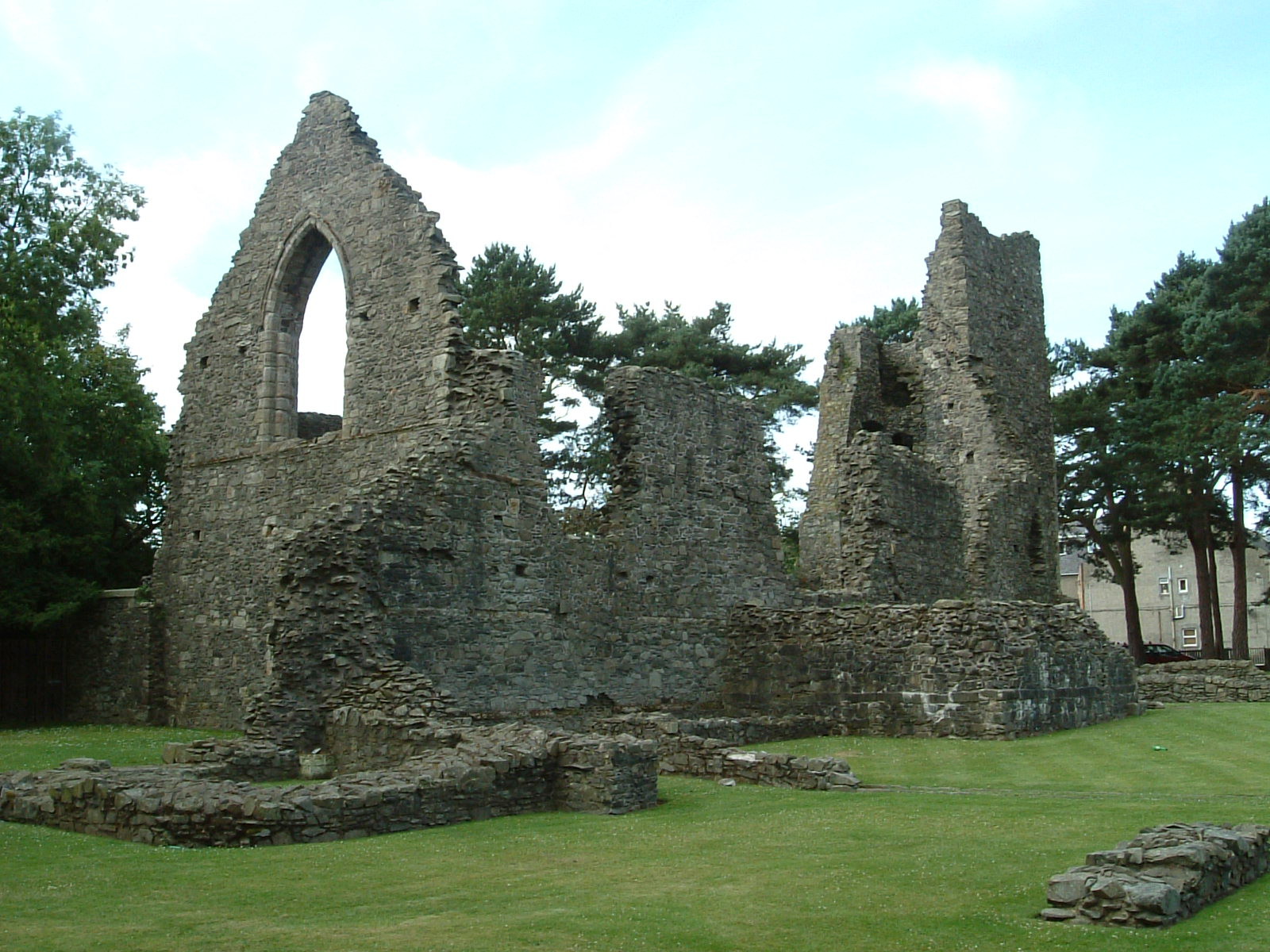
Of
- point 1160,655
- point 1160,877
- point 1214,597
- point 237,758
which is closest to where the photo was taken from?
point 1160,877

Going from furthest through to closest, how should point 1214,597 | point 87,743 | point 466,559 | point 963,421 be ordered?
point 1214,597
point 963,421
point 87,743
point 466,559

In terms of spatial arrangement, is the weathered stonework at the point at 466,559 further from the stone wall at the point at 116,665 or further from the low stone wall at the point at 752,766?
the low stone wall at the point at 752,766

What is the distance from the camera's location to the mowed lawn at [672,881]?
6.46m

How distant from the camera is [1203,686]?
1042 inches

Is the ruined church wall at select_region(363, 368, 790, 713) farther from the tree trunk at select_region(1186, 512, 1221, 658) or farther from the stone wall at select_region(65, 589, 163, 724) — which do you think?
the tree trunk at select_region(1186, 512, 1221, 658)

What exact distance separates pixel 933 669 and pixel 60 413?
48.3 ft

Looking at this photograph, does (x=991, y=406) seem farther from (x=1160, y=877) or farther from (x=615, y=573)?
(x=1160, y=877)

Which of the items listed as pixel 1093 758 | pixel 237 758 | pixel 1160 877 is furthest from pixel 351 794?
pixel 1093 758

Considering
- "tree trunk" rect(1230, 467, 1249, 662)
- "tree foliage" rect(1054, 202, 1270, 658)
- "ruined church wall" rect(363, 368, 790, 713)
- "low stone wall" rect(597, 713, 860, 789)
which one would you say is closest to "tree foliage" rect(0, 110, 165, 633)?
"ruined church wall" rect(363, 368, 790, 713)

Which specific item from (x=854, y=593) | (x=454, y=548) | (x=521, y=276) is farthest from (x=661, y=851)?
(x=521, y=276)

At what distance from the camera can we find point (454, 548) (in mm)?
16344

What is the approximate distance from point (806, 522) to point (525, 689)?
31.5ft

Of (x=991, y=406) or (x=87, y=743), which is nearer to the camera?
(x=87, y=743)

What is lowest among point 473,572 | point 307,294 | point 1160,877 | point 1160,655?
point 1160,877
